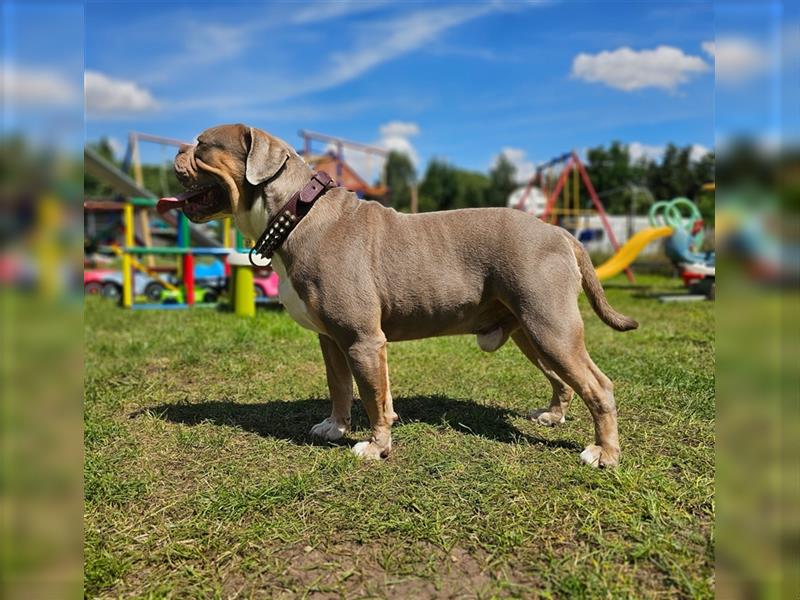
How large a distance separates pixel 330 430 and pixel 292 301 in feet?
3.15

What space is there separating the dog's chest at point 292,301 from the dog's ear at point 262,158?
0.50 m

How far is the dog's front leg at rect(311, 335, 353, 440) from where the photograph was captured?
3.87 meters

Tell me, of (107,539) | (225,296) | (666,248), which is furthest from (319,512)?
(666,248)

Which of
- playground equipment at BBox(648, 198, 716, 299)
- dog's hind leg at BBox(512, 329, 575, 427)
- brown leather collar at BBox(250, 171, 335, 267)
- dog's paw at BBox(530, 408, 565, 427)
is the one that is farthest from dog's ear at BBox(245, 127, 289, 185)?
playground equipment at BBox(648, 198, 716, 299)

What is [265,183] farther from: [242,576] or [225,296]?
[225,296]

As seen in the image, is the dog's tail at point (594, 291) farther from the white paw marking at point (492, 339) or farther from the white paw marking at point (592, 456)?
the white paw marking at point (592, 456)

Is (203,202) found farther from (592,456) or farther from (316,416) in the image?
(592,456)

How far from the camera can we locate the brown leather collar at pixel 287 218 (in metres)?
3.46

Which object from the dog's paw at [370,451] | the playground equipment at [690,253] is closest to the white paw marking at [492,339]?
the dog's paw at [370,451]

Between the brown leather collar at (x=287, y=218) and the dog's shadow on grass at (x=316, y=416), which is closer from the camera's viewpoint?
the brown leather collar at (x=287, y=218)

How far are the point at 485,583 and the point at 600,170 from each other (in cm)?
5885

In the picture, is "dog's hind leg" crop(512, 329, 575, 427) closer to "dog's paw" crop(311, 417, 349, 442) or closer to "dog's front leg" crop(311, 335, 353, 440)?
"dog's front leg" crop(311, 335, 353, 440)

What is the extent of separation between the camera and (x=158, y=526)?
2678mm

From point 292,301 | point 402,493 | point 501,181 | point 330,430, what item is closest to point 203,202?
point 292,301
